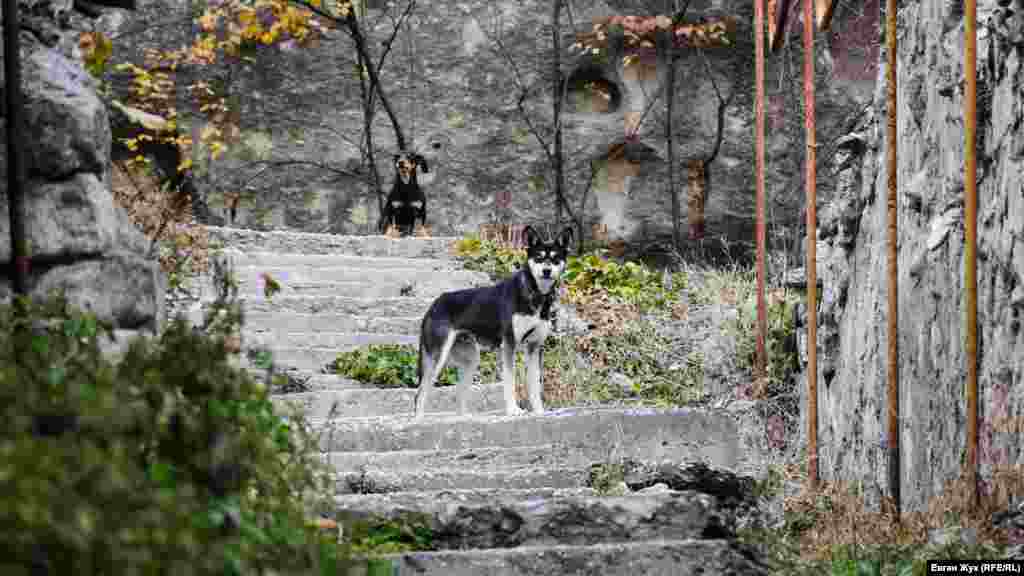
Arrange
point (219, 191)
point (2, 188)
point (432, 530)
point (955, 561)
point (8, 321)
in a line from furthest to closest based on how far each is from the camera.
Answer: point (219, 191) < point (432, 530) < point (955, 561) < point (2, 188) < point (8, 321)

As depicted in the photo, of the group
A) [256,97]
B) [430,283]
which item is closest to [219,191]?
[256,97]

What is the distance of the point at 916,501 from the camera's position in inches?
197

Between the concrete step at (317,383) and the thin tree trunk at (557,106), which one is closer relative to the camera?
the concrete step at (317,383)

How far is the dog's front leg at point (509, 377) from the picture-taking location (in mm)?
7961

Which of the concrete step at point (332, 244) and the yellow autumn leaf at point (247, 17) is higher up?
the yellow autumn leaf at point (247, 17)

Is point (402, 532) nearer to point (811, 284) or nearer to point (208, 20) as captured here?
point (811, 284)

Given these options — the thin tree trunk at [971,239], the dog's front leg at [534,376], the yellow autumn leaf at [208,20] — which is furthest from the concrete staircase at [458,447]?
the yellow autumn leaf at [208,20]

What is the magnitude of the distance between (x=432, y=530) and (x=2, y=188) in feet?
6.24

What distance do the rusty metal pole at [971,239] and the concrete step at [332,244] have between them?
30.2ft

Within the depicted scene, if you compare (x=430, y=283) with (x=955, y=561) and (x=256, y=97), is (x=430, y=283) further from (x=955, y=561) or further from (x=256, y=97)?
(x=955, y=561)

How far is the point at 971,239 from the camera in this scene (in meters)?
4.16

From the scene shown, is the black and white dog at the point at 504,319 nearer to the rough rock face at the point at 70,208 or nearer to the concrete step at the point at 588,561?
the concrete step at the point at 588,561

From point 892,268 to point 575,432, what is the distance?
2537 mm

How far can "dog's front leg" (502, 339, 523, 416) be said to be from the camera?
796cm
